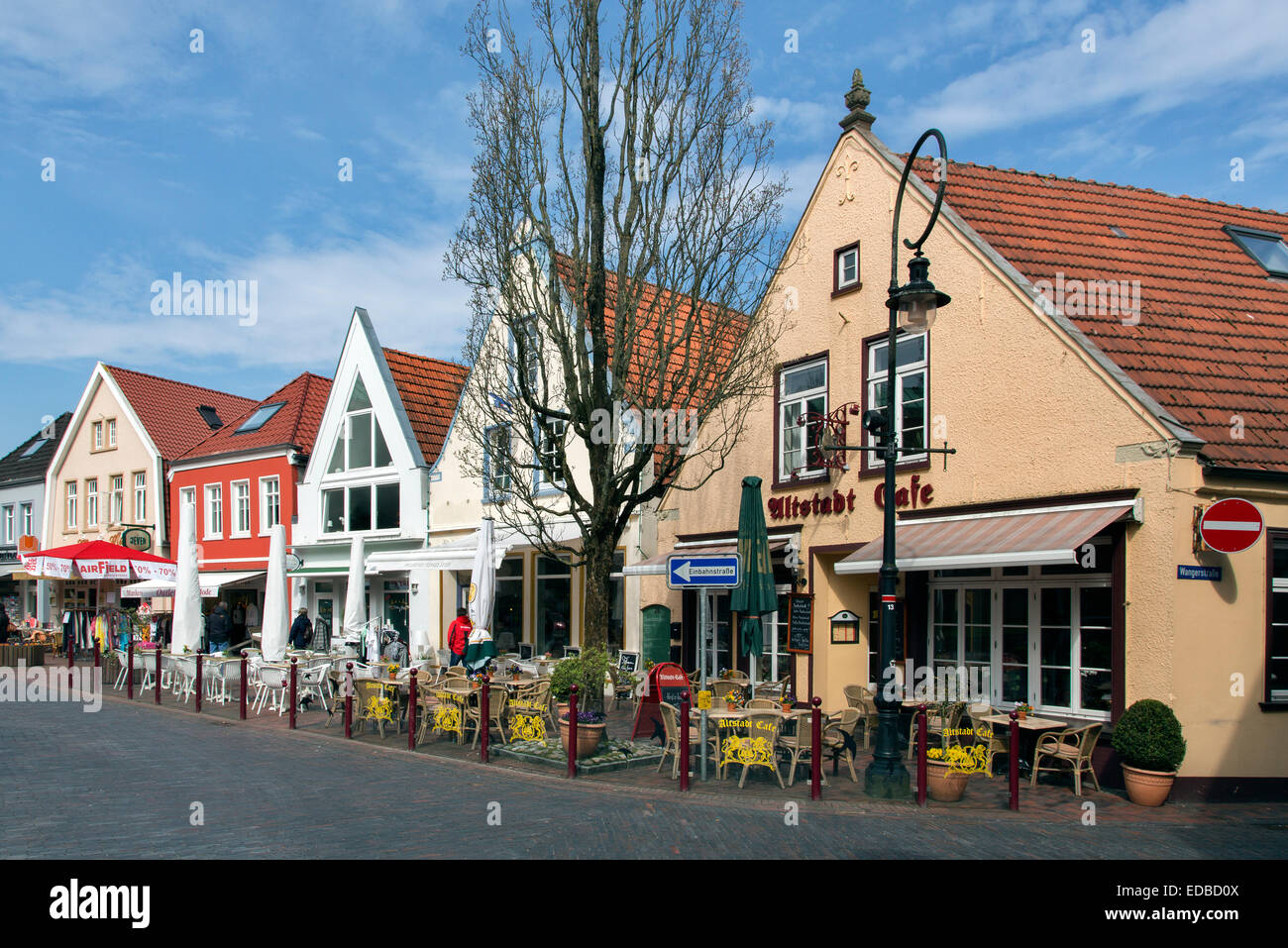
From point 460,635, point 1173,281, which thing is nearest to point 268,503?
point 460,635

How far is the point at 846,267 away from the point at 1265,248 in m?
6.67

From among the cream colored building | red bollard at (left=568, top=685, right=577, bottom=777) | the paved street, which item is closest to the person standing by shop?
the paved street

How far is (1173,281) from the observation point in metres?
14.3

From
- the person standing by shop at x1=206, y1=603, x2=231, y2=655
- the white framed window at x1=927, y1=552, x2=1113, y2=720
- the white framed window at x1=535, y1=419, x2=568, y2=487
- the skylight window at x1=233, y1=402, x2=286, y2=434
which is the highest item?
the skylight window at x1=233, y1=402, x2=286, y2=434

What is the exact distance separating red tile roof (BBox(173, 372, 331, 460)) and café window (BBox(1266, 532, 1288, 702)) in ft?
82.9

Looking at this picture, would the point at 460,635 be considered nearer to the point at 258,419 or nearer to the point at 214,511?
the point at 214,511

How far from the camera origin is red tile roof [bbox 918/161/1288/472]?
1182 cm

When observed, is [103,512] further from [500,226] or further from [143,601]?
[500,226]

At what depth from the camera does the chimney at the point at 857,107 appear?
16406 millimetres

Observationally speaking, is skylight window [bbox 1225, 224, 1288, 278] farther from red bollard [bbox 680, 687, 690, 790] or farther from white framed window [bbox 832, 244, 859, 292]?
Answer: red bollard [bbox 680, 687, 690, 790]

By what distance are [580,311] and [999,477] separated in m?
6.31

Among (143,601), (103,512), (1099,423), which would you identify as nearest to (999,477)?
(1099,423)

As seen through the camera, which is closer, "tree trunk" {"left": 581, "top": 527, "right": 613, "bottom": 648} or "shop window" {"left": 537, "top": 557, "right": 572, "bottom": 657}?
"tree trunk" {"left": 581, "top": 527, "right": 613, "bottom": 648}

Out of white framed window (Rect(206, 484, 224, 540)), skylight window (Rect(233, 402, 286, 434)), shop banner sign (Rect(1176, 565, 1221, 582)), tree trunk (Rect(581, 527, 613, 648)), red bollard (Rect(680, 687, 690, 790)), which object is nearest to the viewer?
red bollard (Rect(680, 687, 690, 790))
